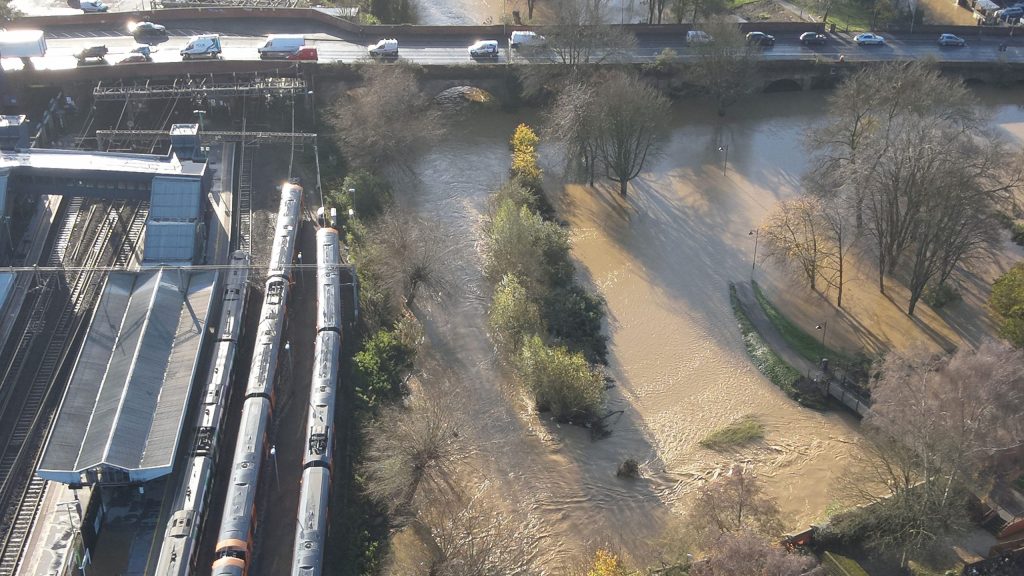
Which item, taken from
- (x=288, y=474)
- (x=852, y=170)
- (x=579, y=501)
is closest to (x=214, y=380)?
(x=288, y=474)

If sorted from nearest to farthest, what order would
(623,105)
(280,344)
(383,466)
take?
(383,466) → (280,344) → (623,105)

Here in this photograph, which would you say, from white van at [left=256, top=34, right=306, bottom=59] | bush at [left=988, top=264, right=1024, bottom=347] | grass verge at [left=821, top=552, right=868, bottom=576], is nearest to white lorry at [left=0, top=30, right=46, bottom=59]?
white van at [left=256, top=34, right=306, bottom=59]

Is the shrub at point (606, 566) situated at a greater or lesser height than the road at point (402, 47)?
lesser

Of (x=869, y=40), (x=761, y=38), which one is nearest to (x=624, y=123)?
(x=761, y=38)

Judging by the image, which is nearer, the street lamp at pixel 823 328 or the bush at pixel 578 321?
the bush at pixel 578 321

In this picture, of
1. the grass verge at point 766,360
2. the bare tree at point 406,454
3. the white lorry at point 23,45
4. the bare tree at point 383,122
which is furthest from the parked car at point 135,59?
the grass verge at point 766,360

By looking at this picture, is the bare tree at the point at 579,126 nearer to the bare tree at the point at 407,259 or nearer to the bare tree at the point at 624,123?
the bare tree at the point at 624,123

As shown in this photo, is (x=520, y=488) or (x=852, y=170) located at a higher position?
(x=852, y=170)

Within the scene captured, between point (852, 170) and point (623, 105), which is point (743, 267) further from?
point (623, 105)

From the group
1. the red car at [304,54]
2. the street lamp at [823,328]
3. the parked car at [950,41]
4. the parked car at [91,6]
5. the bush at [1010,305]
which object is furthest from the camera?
the parked car at [950,41]
